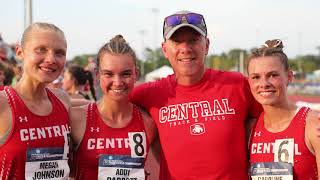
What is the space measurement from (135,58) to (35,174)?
1.07 m

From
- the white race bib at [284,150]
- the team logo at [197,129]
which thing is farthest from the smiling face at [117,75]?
the white race bib at [284,150]

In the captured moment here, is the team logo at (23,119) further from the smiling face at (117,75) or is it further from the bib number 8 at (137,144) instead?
the bib number 8 at (137,144)

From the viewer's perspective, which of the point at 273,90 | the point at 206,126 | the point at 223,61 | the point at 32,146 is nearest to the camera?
the point at 32,146

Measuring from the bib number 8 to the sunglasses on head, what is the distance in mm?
812

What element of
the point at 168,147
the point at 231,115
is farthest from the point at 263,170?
the point at 168,147

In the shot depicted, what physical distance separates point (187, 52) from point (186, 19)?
240mm

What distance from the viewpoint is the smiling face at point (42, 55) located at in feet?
9.41

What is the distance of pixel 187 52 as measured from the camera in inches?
124

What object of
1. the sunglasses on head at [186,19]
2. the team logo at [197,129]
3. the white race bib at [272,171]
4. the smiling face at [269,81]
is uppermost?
the sunglasses on head at [186,19]

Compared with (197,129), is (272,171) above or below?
below

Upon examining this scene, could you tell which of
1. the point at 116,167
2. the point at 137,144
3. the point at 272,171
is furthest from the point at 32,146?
the point at 272,171

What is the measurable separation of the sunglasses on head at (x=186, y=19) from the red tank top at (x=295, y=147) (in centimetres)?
85

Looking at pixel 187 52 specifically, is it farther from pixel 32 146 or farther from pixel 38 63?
pixel 32 146

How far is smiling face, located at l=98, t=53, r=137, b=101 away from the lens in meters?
3.13
